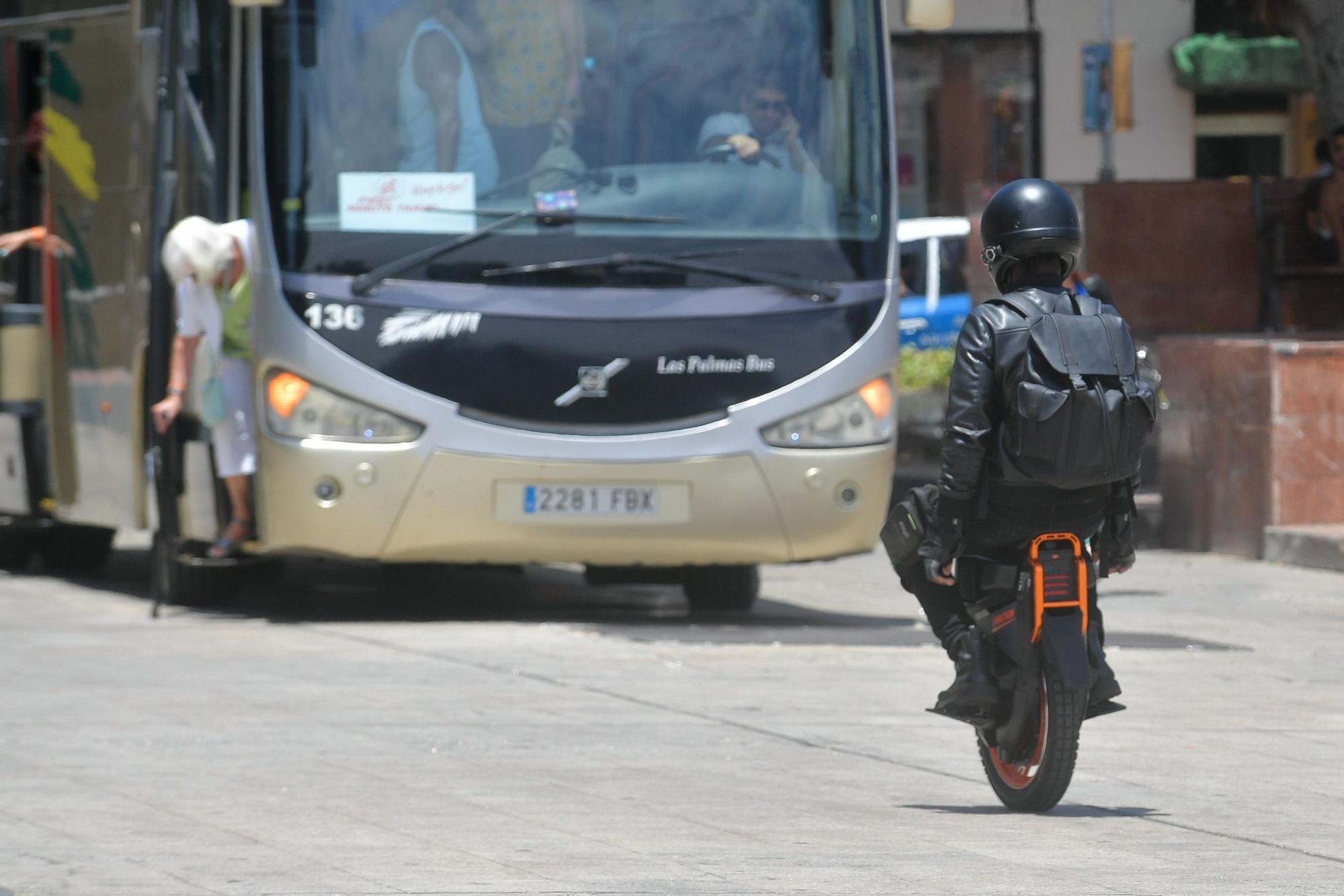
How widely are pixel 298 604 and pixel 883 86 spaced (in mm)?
3441

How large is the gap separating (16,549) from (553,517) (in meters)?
4.82

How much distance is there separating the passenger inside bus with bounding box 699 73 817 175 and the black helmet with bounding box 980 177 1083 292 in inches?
162

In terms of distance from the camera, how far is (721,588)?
11922 mm

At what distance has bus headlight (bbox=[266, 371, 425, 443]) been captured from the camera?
A: 34.3ft

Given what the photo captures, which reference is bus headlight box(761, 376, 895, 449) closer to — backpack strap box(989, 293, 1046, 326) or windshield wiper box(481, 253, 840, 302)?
windshield wiper box(481, 253, 840, 302)

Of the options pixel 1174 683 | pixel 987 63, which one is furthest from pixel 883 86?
pixel 987 63

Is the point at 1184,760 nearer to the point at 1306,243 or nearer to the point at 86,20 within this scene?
the point at 86,20

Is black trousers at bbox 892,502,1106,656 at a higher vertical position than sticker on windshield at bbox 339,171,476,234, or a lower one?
lower

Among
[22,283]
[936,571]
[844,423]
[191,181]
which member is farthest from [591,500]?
[936,571]

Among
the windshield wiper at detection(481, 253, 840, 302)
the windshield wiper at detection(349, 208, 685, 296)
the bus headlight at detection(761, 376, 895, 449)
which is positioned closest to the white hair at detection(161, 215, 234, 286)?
the windshield wiper at detection(349, 208, 685, 296)

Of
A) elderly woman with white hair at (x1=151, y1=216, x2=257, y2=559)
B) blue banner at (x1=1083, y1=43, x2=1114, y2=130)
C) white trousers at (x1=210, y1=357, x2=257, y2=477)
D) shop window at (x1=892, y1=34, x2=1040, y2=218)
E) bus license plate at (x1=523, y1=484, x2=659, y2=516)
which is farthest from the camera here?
shop window at (x1=892, y1=34, x2=1040, y2=218)

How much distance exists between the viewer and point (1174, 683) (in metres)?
9.48

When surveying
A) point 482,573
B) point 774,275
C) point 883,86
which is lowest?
point 482,573

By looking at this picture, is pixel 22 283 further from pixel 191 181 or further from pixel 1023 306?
pixel 1023 306
